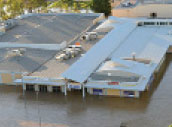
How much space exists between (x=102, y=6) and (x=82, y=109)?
37.0 metres

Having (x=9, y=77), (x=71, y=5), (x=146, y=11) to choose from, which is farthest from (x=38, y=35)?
(x=71, y=5)

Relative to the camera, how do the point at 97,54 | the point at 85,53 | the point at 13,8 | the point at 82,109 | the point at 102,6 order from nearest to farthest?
the point at 82,109 → the point at 97,54 → the point at 85,53 → the point at 13,8 → the point at 102,6

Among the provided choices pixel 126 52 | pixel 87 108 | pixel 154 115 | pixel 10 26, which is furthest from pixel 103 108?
pixel 10 26

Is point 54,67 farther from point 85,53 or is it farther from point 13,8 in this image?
point 13,8

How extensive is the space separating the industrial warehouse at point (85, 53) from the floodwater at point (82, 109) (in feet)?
3.18

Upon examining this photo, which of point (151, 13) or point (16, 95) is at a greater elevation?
point (151, 13)

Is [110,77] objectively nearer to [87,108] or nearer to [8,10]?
[87,108]

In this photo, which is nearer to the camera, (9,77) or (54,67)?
(9,77)

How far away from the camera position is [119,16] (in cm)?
6181

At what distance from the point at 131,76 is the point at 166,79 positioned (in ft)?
16.9

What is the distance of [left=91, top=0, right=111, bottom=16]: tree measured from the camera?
234 ft

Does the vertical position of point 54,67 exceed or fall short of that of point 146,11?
it falls short

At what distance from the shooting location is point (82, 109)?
122ft

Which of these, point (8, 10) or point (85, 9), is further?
point (85, 9)
